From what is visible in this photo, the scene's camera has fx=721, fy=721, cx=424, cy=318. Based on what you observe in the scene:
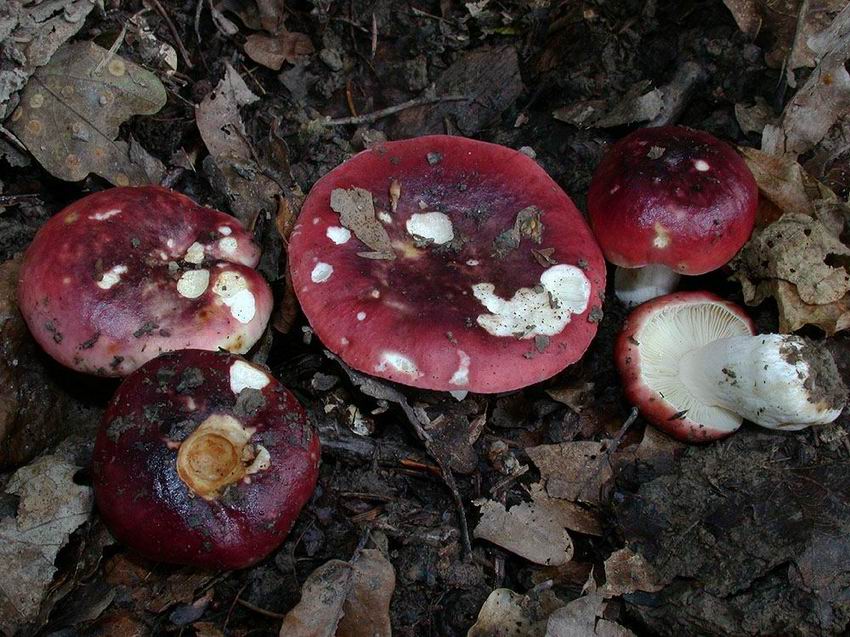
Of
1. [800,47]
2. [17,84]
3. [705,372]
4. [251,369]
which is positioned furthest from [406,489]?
[800,47]

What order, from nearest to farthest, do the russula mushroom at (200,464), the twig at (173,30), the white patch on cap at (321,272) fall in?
the russula mushroom at (200,464), the white patch on cap at (321,272), the twig at (173,30)

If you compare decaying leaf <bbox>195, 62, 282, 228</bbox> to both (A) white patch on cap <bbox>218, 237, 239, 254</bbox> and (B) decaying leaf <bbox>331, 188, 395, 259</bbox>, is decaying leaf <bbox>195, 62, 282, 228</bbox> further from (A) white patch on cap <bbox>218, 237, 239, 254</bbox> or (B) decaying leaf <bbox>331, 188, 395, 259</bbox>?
(B) decaying leaf <bbox>331, 188, 395, 259</bbox>

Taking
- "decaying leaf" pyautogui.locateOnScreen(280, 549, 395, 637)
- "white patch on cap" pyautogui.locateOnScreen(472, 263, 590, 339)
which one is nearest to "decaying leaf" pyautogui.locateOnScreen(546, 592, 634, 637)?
"decaying leaf" pyautogui.locateOnScreen(280, 549, 395, 637)

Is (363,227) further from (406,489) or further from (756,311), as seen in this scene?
(756,311)

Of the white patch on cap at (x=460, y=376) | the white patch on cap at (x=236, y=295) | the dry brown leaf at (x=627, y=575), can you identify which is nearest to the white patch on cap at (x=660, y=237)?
the white patch on cap at (x=460, y=376)

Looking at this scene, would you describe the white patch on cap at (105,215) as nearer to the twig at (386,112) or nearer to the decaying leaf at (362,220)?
the decaying leaf at (362,220)
